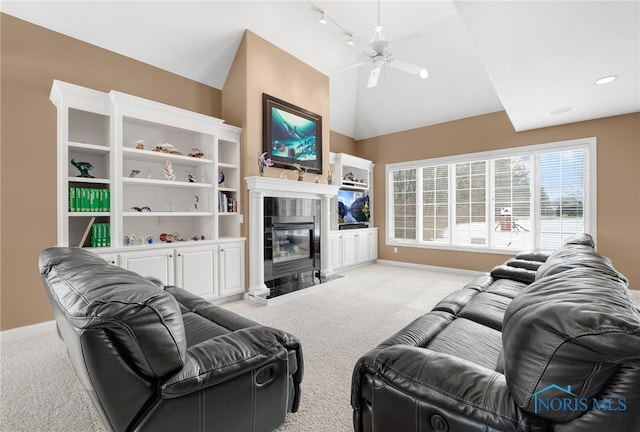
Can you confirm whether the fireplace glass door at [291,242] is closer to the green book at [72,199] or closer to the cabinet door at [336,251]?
the cabinet door at [336,251]

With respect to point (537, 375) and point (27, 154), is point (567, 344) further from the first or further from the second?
point (27, 154)

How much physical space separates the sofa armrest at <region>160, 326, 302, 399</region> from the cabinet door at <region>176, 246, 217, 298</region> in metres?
2.38

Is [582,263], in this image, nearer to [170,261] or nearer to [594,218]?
[170,261]

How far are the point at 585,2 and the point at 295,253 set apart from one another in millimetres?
4243

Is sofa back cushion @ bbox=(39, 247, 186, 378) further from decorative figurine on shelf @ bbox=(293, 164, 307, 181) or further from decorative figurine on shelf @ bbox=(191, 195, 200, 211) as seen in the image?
decorative figurine on shelf @ bbox=(293, 164, 307, 181)

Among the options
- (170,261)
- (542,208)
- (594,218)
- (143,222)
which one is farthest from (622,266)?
(143,222)

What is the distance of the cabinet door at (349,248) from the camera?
6.07 meters

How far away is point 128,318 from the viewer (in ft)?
3.33

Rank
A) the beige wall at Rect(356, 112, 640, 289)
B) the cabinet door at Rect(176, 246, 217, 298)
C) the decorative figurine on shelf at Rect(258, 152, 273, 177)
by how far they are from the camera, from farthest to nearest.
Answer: the beige wall at Rect(356, 112, 640, 289) → the decorative figurine on shelf at Rect(258, 152, 273, 177) → the cabinet door at Rect(176, 246, 217, 298)

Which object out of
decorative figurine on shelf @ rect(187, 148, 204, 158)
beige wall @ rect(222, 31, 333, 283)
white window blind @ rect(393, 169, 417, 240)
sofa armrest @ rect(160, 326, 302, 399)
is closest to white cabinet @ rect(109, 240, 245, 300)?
beige wall @ rect(222, 31, 333, 283)

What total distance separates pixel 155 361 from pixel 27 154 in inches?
126

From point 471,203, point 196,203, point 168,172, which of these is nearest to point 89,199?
point 168,172

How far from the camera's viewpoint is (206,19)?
378 centimetres

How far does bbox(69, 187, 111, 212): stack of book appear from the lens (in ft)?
9.78
